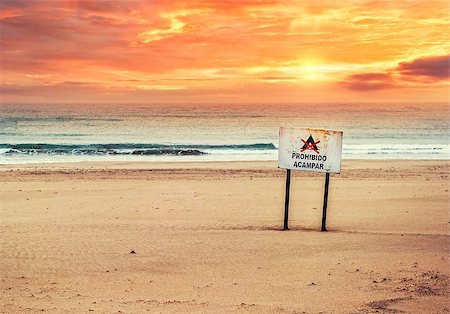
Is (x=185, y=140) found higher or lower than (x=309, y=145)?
lower

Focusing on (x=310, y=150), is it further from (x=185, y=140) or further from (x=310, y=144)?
(x=185, y=140)

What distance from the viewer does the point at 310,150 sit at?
408 inches

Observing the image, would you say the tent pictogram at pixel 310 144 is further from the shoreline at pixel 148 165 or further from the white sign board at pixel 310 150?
the shoreline at pixel 148 165

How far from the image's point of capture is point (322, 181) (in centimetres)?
1902

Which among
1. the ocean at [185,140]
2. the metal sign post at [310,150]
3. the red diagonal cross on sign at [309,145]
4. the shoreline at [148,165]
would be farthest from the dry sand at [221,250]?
the ocean at [185,140]

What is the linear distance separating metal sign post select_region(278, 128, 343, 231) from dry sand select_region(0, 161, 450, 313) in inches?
55.7

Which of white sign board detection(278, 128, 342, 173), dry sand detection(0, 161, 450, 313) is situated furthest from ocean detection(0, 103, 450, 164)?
white sign board detection(278, 128, 342, 173)

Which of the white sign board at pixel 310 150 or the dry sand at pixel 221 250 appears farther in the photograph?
the white sign board at pixel 310 150

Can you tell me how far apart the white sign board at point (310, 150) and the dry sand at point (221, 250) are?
4.65ft

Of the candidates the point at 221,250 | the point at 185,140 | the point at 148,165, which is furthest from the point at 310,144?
the point at 185,140

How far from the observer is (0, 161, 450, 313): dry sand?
275 inches

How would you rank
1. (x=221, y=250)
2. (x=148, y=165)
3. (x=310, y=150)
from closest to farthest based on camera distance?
(x=221, y=250)
(x=310, y=150)
(x=148, y=165)

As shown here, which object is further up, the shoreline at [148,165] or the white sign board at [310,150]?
the white sign board at [310,150]

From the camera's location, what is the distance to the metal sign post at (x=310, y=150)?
1018cm
